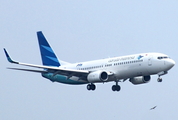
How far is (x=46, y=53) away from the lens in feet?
314

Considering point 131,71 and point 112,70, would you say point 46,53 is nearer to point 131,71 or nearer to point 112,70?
point 112,70

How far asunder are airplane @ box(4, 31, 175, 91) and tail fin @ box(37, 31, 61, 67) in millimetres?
2352

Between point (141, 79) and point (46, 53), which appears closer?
point (141, 79)

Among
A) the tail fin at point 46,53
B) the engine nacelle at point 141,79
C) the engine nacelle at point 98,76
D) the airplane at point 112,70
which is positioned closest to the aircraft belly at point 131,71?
the airplane at point 112,70

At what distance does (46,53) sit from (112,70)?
18.1 metres

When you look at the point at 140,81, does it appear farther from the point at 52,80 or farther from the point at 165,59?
the point at 52,80

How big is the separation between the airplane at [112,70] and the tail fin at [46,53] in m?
2.35

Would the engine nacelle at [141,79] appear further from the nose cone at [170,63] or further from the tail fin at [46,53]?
the tail fin at [46,53]

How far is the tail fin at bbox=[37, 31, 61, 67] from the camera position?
93.9 metres

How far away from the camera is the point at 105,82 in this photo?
268ft

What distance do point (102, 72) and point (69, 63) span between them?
11.5 m

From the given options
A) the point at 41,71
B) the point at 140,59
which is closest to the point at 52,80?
the point at 41,71

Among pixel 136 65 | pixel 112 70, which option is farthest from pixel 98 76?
pixel 136 65

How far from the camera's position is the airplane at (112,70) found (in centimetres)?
7712
